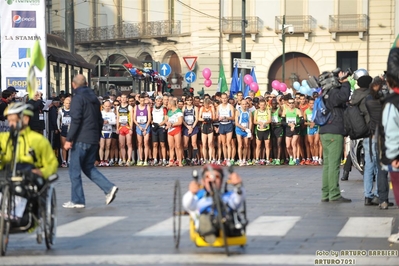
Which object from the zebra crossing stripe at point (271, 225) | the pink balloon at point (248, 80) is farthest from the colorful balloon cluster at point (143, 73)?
the zebra crossing stripe at point (271, 225)

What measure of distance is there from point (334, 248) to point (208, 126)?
1725 centimetres

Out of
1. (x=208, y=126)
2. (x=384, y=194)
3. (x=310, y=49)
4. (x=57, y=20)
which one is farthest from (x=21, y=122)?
(x=57, y=20)

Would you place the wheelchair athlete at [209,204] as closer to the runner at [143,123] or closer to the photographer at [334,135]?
the photographer at [334,135]

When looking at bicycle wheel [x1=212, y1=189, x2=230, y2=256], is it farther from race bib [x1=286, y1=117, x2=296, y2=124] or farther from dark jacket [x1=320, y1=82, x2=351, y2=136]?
race bib [x1=286, y1=117, x2=296, y2=124]

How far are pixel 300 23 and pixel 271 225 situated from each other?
55.8 meters

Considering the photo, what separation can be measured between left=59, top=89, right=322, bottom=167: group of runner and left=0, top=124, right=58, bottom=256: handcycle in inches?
651

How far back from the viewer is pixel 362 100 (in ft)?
54.0

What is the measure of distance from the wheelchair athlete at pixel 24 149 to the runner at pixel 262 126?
16824mm

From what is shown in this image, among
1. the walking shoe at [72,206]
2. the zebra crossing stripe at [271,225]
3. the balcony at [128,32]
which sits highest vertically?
the balcony at [128,32]

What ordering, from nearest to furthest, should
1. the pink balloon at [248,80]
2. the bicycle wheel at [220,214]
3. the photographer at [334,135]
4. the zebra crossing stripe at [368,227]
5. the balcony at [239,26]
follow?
1. the bicycle wheel at [220,214]
2. the zebra crossing stripe at [368,227]
3. the photographer at [334,135]
4. the pink balloon at [248,80]
5. the balcony at [239,26]

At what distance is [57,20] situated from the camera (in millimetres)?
78250

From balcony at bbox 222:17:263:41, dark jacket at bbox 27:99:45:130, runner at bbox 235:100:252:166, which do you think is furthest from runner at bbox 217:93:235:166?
balcony at bbox 222:17:263:41

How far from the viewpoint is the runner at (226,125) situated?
2797 centimetres

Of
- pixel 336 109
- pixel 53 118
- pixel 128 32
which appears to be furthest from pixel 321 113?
pixel 128 32
